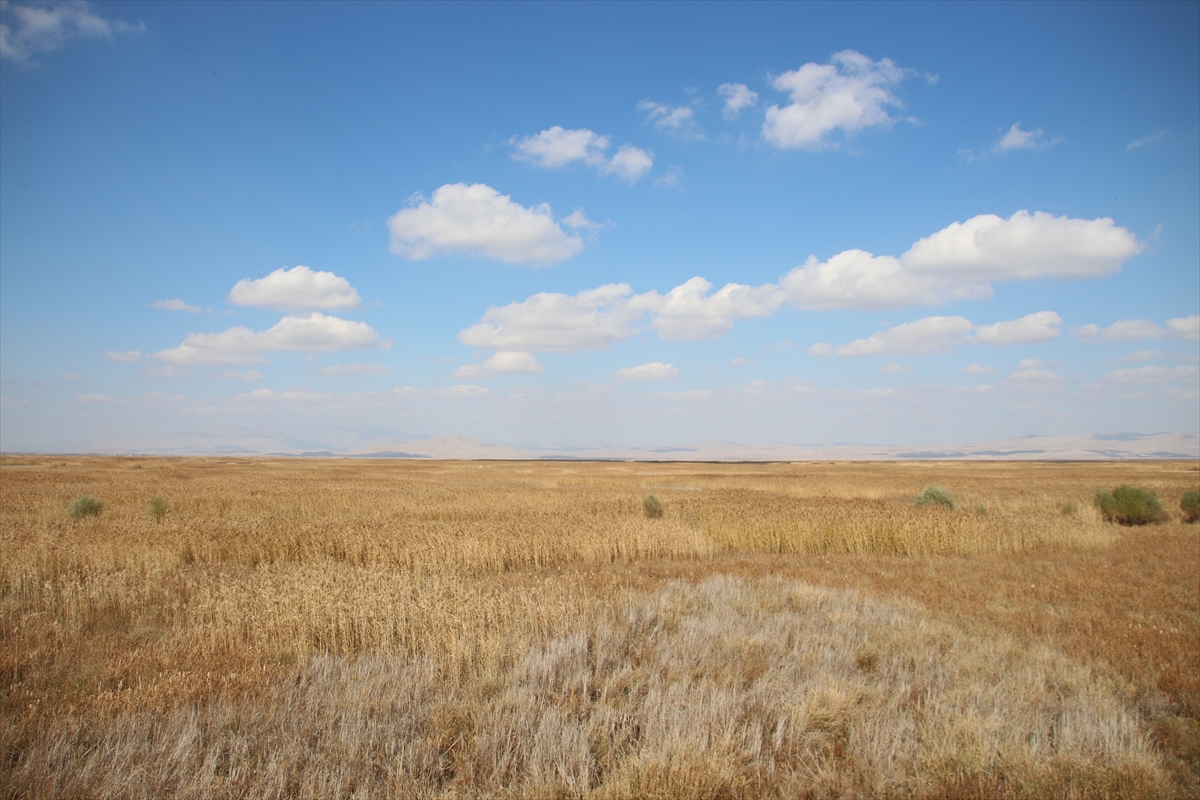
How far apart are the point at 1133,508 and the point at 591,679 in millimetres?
26759

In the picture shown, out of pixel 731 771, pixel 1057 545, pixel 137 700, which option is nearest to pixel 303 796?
Answer: pixel 137 700

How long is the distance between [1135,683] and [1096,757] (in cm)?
290

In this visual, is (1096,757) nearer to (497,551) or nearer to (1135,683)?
(1135,683)

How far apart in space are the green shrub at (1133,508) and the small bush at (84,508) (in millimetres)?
38984

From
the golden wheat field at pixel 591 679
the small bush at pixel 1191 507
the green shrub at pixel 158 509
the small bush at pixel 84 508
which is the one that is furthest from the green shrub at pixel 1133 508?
the small bush at pixel 84 508

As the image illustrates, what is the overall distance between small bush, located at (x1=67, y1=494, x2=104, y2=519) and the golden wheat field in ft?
25.2

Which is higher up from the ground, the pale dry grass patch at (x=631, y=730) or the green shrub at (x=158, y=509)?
the green shrub at (x=158, y=509)

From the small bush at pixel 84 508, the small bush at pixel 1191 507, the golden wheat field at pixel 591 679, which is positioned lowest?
the small bush at pixel 1191 507

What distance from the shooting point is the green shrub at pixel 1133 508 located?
22094 mm

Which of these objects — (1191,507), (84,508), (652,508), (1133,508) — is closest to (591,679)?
(652,508)

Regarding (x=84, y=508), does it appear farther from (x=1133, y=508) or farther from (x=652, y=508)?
(x=1133, y=508)

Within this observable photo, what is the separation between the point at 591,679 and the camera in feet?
20.0

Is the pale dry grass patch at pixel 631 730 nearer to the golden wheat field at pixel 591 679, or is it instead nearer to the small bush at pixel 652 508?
the golden wheat field at pixel 591 679

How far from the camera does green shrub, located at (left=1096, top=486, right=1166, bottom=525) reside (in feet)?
72.5
